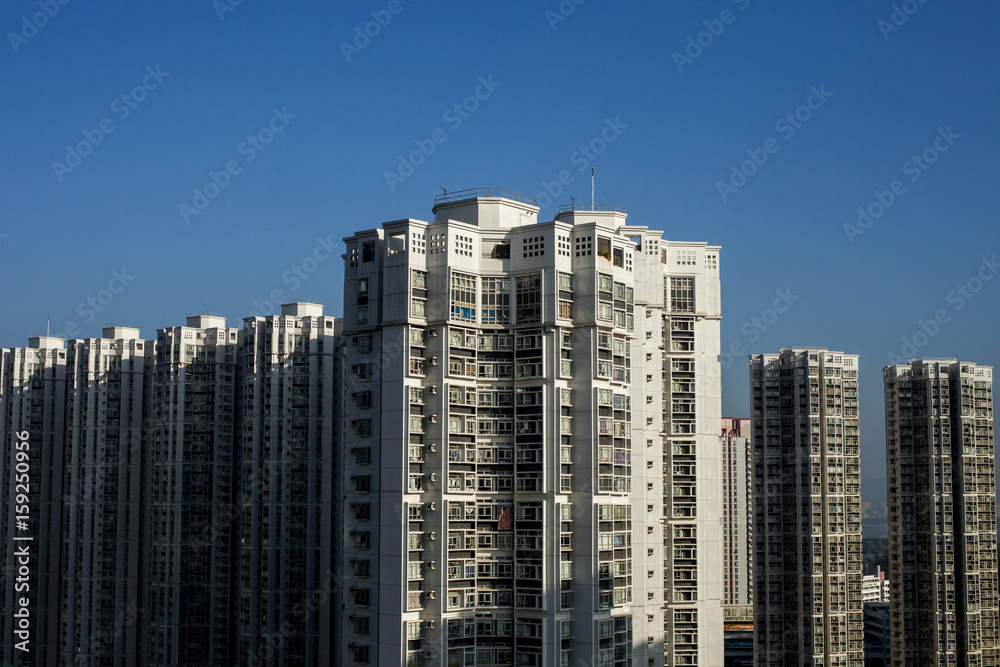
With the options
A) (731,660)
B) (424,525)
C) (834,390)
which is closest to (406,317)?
(424,525)

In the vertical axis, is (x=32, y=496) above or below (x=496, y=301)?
below

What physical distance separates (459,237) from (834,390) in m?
66.6

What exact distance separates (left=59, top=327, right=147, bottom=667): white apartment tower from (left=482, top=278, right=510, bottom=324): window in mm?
66811

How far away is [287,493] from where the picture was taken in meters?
94.5

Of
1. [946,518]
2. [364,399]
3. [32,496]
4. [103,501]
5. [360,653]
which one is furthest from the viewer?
[32,496]

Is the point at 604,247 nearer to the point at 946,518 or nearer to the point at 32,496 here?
the point at 946,518

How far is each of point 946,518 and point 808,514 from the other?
493 inches

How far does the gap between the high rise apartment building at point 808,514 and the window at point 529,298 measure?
62.4m

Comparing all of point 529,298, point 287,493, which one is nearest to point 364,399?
point 529,298

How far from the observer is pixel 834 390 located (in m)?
106

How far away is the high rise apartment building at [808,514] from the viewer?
102938mm

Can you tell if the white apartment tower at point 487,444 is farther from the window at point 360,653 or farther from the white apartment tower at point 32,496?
the white apartment tower at point 32,496

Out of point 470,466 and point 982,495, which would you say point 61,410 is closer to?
point 470,466

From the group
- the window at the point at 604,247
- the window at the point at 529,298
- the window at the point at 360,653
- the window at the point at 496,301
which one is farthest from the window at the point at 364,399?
the window at the point at 604,247
